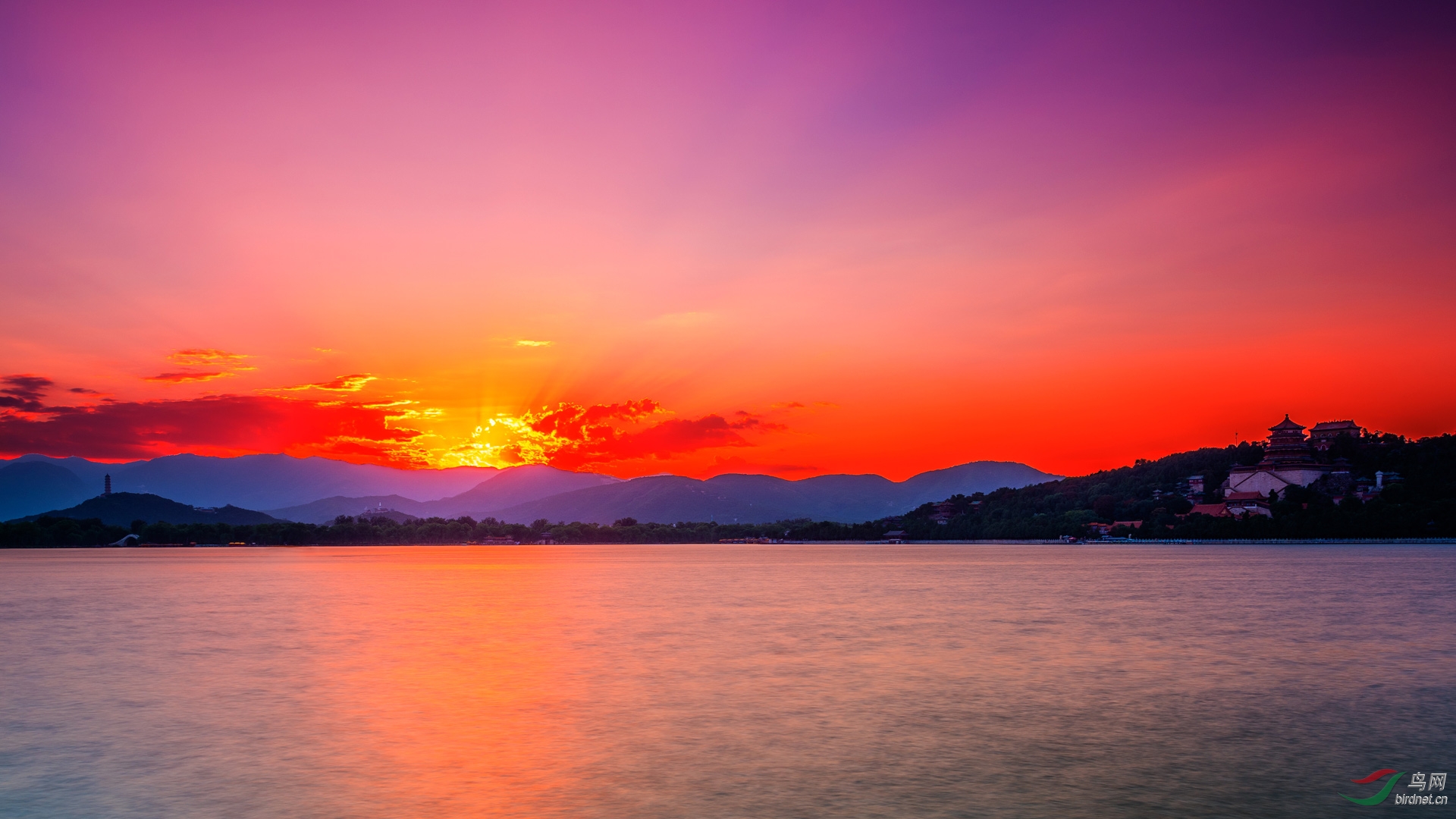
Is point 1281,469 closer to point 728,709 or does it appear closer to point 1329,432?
point 1329,432

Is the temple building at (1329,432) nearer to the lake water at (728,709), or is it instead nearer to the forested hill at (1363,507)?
the forested hill at (1363,507)

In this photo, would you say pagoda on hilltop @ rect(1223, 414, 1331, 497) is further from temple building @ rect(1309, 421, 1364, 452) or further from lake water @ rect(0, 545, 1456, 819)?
lake water @ rect(0, 545, 1456, 819)

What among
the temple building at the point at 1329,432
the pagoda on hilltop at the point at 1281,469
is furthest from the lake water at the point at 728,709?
the temple building at the point at 1329,432

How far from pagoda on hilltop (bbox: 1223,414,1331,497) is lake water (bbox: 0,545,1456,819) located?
135 m

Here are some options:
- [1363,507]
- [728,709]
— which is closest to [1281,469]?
[1363,507]

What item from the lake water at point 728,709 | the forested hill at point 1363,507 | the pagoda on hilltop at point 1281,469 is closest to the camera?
the lake water at point 728,709

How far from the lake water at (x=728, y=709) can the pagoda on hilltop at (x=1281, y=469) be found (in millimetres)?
134517

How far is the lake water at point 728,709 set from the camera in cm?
1328

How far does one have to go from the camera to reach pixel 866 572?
275 ft

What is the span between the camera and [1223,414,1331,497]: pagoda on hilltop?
16562 centimetres

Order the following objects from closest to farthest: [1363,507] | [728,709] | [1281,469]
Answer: [728,709], [1363,507], [1281,469]

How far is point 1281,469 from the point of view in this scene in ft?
552

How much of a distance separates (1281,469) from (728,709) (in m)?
175

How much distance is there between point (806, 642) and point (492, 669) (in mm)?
9961
